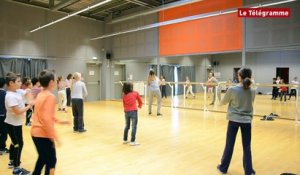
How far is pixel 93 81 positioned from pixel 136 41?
3417 mm

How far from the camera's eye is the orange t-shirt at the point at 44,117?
2303 millimetres

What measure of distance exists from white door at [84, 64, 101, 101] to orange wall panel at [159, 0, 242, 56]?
4.48m

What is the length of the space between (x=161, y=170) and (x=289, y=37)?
672 cm

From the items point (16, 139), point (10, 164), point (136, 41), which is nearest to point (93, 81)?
point (136, 41)

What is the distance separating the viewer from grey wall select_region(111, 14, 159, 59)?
464 inches

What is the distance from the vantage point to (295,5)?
781cm

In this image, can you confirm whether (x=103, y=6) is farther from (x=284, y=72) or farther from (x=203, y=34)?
(x=284, y=72)

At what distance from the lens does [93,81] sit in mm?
13852

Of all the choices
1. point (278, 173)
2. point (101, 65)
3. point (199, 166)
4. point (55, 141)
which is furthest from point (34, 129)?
point (101, 65)

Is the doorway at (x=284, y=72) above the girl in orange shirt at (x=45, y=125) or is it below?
above

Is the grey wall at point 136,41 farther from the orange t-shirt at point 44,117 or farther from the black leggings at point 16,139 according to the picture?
the orange t-shirt at point 44,117

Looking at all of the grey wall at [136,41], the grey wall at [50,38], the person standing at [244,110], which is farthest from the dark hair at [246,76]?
the grey wall at [50,38]

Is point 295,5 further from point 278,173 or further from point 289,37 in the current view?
point 278,173

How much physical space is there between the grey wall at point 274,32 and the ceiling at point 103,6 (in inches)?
169
